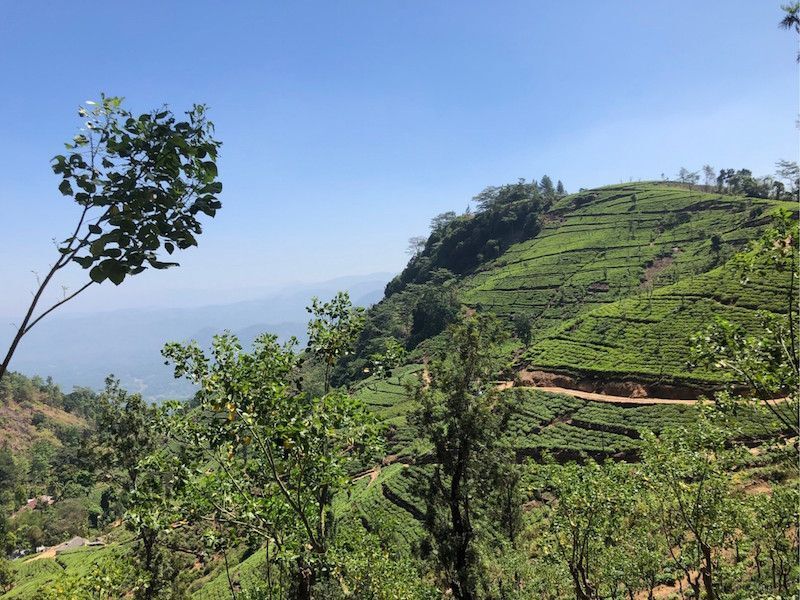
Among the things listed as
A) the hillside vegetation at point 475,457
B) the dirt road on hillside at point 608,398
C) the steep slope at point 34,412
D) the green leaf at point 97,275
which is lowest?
the steep slope at point 34,412

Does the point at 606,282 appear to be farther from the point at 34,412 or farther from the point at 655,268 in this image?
the point at 34,412

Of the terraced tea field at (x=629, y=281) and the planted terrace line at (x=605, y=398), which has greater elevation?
the terraced tea field at (x=629, y=281)

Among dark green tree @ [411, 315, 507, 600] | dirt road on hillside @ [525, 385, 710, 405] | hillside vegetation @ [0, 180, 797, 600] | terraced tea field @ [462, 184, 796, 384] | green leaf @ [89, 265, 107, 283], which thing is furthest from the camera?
terraced tea field @ [462, 184, 796, 384]

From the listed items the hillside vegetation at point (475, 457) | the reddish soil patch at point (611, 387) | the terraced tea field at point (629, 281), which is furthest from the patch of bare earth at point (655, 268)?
the reddish soil patch at point (611, 387)

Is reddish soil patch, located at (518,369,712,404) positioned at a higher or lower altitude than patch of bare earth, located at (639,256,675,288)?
lower

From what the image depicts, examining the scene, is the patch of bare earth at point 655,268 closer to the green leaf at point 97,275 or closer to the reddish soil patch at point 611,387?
the reddish soil patch at point 611,387

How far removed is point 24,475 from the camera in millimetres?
87125

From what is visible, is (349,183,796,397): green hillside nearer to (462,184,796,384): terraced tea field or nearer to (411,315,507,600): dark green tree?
(462,184,796,384): terraced tea field

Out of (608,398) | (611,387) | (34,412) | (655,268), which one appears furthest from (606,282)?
(34,412)

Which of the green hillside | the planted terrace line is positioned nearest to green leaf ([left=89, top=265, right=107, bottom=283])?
the green hillside

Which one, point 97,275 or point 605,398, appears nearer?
point 97,275

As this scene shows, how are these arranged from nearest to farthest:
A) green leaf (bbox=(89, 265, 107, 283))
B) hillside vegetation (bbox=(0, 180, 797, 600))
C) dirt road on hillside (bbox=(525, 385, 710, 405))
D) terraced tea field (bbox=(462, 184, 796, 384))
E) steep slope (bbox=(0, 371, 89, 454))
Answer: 1. green leaf (bbox=(89, 265, 107, 283))
2. hillside vegetation (bbox=(0, 180, 797, 600))
3. dirt road on hillside (bbox=(525, 385, 710, 405))
4. terraced tea field (bbox=(462, 184, 796, 384))
5. steep slope (bbox=(0, 371, 89, 454))

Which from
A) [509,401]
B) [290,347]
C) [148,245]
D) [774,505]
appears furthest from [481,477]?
[148,245]

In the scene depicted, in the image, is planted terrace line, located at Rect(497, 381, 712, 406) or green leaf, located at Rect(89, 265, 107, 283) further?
planted terrace line, located at Rect(497, 381, 712, 406)
